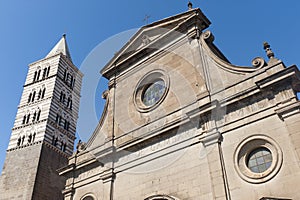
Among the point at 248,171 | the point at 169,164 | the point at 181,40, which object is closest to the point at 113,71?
the point at 181,40

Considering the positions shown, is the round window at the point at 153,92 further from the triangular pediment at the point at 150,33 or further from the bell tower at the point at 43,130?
the bell tower at the point at 43,130

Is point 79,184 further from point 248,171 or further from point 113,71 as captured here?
point 248,171

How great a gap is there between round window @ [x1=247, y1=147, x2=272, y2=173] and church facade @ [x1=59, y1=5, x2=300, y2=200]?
0.03m

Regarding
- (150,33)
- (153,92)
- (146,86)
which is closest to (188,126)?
(153,92)

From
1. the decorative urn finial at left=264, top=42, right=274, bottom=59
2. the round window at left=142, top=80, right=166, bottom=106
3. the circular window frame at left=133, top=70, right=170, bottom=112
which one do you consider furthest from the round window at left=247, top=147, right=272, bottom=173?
the round window at left=142, top=80, right=166, bottom=106

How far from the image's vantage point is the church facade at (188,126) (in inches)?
370

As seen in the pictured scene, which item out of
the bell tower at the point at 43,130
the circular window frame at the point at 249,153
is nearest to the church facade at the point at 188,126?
the circular window frame at the point at 249,153

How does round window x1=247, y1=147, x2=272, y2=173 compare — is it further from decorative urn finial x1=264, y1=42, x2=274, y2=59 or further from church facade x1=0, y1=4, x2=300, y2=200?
decorative urn finial x1=264, y1=42, x2=274, y2=59

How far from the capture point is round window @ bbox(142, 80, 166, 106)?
46.2 ft

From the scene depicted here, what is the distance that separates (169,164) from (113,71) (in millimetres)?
7345

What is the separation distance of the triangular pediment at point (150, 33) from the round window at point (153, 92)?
7.30 feet

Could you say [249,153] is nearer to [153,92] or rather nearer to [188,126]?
[188,126]

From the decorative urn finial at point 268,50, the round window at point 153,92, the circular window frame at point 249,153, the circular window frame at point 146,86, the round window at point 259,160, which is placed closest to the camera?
the circular window frame at point 249,153

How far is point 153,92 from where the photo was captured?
47.6 ft
